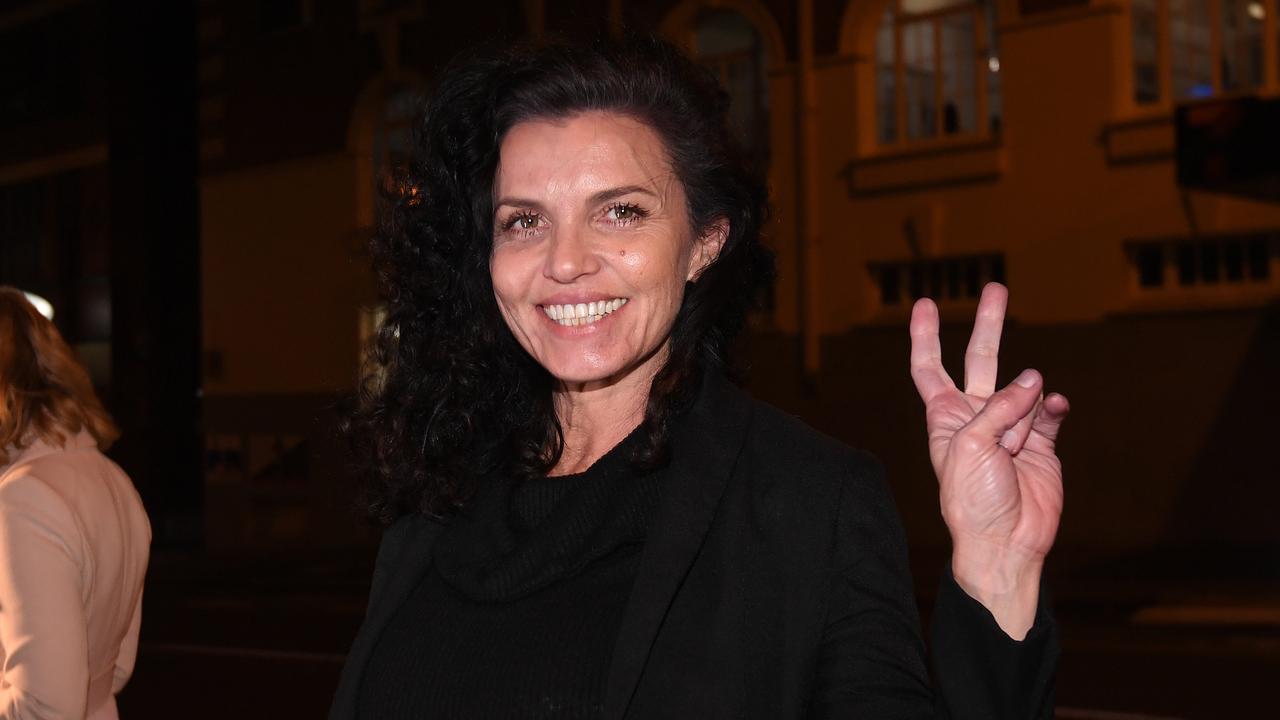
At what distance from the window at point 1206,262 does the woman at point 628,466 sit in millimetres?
11317

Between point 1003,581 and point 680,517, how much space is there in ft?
→ 1.68

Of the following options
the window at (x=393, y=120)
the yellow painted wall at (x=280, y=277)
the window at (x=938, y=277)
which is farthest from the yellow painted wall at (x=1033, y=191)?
the yellow painted wall at (x=280, y=277)

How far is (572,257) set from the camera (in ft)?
7.57

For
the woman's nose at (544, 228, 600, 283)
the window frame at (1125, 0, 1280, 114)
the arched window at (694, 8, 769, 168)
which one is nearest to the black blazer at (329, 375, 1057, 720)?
the woman's nose at (544, 228, 600, 283)

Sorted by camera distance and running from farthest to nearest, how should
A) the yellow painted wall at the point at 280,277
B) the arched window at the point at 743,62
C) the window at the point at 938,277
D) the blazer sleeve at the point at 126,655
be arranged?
the yellow painted wall at the point at 280,277 → the arched window at the point at 743,62 → the window at the point at 938,277 → the blazer sleeve at the point at 126,655

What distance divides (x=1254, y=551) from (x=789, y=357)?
16.6 feet

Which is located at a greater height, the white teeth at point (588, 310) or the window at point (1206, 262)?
the window at point (1206, 262)

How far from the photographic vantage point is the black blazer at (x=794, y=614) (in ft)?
5.90

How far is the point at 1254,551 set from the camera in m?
12.5

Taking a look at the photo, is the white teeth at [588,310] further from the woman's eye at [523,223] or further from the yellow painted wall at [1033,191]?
the yellow painted wall at [1033,191]

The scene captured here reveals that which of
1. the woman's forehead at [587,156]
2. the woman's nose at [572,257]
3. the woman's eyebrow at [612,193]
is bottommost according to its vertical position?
the woman's nose at [572,257]

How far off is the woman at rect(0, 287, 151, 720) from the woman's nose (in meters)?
1.31

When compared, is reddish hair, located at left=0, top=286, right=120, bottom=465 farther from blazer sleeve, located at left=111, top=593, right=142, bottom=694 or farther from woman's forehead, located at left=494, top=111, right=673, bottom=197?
woman's forehead, located at left=494, top=111, right=673, bottom=197

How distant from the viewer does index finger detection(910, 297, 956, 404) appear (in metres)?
1.97
